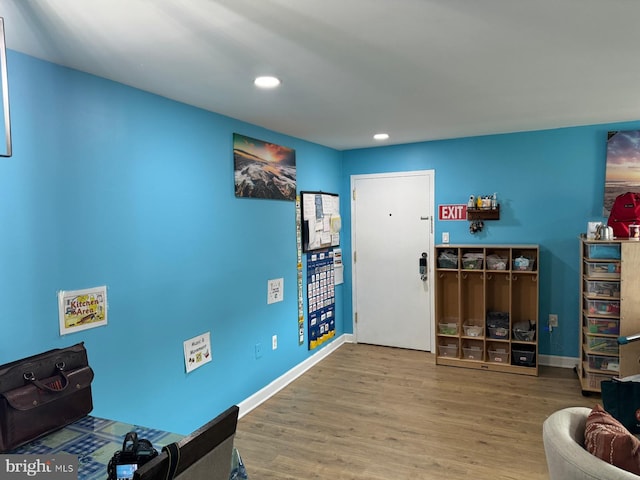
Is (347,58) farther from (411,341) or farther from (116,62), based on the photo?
(411,341)

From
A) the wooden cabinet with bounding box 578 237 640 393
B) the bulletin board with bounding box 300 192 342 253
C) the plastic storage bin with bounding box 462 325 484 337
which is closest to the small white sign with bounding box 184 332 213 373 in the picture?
the bulletin board with bounding box 300 192 342 253

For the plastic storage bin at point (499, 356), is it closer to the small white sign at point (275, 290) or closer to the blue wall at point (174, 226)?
the blue wall at point (174, 226)

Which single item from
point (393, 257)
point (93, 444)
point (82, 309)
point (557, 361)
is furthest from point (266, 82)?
point (557, 361)

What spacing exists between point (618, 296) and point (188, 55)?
142 inches

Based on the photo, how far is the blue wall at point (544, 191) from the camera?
4164 millimetres

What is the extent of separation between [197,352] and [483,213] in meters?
3.22

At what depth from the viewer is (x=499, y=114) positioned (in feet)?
11.6

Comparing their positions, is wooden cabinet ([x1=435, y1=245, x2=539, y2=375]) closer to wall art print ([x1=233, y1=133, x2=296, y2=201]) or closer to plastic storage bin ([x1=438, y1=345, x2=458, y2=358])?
plastic storage bin ([x1=438, y1=345, x2=458, y2=358])

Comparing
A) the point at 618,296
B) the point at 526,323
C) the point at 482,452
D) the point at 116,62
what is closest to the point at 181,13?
the point at 116,62

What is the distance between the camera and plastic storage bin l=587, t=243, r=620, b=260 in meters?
3.45

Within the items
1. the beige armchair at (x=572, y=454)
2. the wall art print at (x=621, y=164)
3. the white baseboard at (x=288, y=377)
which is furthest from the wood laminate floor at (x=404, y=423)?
the wall art print at (x=621, y=164)

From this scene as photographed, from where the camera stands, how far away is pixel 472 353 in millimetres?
4469

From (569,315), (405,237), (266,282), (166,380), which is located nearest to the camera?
(166,380)

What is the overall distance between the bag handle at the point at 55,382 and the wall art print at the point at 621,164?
4.56 m
